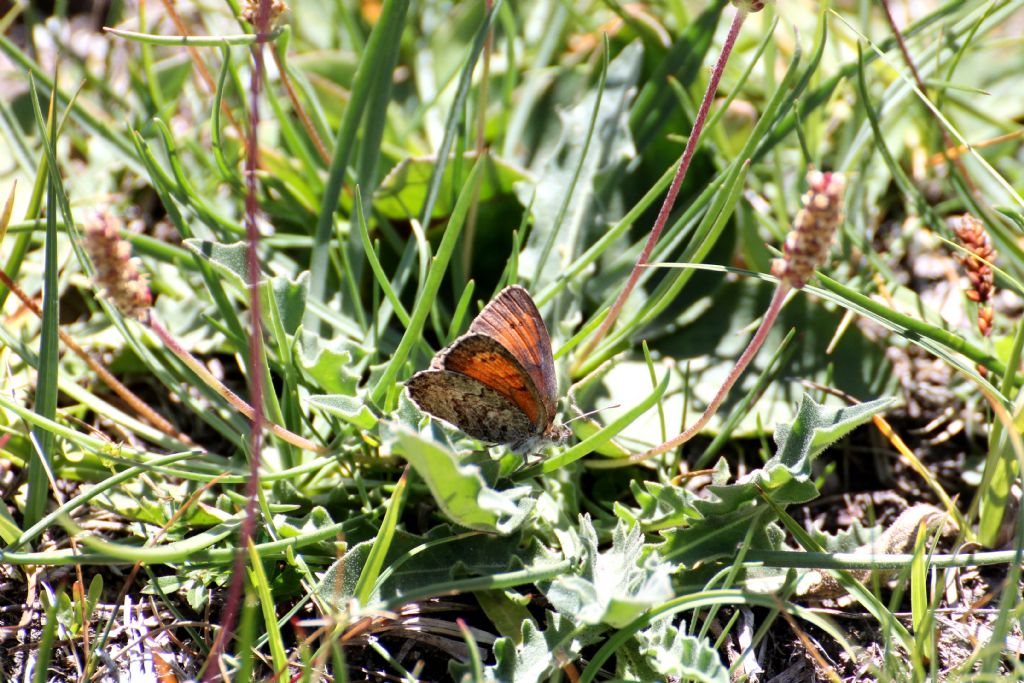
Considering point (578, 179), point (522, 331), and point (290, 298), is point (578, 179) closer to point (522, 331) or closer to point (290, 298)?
point (522, 331)

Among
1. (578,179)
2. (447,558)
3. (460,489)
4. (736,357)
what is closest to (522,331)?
(460,489)

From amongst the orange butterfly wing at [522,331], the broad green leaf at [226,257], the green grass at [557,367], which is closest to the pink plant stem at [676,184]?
the green grass at [557,367]

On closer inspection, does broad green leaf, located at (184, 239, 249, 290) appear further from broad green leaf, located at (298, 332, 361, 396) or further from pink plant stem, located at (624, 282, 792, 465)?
pink plant stem, located at (624, 282, 792, 465)

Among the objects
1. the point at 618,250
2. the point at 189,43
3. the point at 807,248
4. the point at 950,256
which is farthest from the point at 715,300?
the point at 189,43

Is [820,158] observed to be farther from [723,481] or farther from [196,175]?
[196,175]

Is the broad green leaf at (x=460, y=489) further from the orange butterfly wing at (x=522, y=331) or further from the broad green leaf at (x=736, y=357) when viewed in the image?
the broad green leaf at (x=736, y=357)

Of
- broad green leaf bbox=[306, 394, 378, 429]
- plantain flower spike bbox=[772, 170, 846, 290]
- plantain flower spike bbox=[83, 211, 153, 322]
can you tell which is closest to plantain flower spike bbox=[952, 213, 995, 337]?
plantain flower spike bbox=[772, 170, 846, 290]
